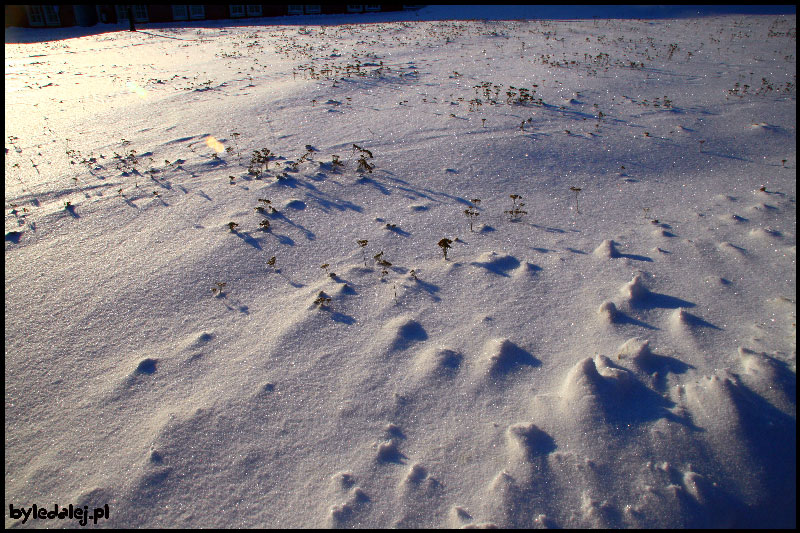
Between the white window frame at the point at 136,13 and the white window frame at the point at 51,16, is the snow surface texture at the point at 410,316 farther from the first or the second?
the white window frame at the point at 51,16

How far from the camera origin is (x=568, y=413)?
2.34m

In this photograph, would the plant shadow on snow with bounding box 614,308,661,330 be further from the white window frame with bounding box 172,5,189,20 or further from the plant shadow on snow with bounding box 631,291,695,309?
the white window frame with bounding box 172,5,189,20

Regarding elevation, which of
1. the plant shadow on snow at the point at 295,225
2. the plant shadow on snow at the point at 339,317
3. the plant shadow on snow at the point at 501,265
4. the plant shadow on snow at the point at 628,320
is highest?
the plant shadow on snow at the point at 295,225

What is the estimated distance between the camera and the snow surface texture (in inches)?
83.0

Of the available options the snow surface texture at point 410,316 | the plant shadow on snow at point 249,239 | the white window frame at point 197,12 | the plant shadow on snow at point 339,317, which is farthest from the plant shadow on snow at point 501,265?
the white window frame at point 197,12

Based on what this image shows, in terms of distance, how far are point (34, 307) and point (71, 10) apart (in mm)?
30033

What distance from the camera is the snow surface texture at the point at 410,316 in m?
2.11

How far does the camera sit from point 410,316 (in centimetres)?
309

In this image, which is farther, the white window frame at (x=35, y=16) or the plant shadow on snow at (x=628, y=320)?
the white window frame at (x=35, y=16)

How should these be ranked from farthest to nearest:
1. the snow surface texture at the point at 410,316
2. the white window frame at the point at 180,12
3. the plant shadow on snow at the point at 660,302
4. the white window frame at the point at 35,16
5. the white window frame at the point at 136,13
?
the white window frame at the point at 136,13
the white window frame at the point at 180,12
the white window frame at the point at 35,16
the plant shadow on snow at the point at 660,302
the snow surface texture at the point at 410,316

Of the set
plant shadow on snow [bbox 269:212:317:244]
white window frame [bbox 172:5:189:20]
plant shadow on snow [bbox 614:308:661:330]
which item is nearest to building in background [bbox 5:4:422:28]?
white window frame [bbox 172:5:189:20]

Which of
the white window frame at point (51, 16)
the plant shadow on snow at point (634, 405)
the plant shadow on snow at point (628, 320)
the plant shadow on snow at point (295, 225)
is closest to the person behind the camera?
the plant shadow on snow at point (634, 405)

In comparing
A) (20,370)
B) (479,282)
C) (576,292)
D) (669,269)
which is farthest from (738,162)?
(20,370)

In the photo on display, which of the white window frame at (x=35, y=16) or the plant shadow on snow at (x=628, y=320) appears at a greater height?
the white window frame at (x=35, y=16)
